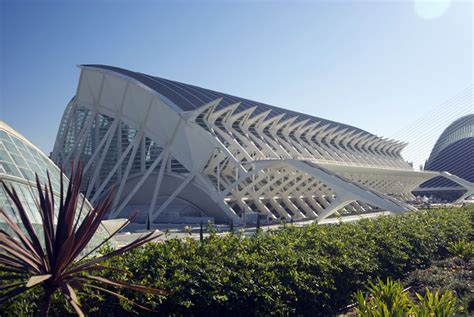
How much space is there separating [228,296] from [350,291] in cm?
285

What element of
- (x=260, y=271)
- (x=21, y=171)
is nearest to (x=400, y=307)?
(x=260, y=271)

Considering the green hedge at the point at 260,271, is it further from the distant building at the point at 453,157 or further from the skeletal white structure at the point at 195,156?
the distant building at the point at 453,157

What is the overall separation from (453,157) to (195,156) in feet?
241

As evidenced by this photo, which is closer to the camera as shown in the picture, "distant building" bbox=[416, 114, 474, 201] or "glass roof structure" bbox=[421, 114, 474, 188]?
"distant building" bbox=[416, 114, 474, 201]

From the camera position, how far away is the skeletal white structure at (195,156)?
3092cm

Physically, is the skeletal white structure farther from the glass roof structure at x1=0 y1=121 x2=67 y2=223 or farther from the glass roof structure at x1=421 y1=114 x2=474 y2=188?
the glass roof structure at x1=421 y1=114 x2=474 y2=188

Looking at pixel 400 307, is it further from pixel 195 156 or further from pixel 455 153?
pixel 455 153

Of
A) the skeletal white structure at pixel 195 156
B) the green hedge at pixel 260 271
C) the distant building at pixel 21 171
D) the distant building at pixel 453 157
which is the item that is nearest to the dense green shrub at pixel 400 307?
the green hedge at pixel 260 271

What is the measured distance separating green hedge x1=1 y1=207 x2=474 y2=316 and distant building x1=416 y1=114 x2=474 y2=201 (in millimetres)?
76511

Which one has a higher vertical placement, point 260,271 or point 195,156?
point 195,156

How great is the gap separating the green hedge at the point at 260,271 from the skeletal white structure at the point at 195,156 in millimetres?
16459

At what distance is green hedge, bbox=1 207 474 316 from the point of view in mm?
5184

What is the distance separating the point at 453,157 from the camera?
283 feet

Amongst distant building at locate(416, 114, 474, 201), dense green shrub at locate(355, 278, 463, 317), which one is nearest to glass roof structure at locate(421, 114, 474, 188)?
distant building at locate(416, 114, 474, 201)
